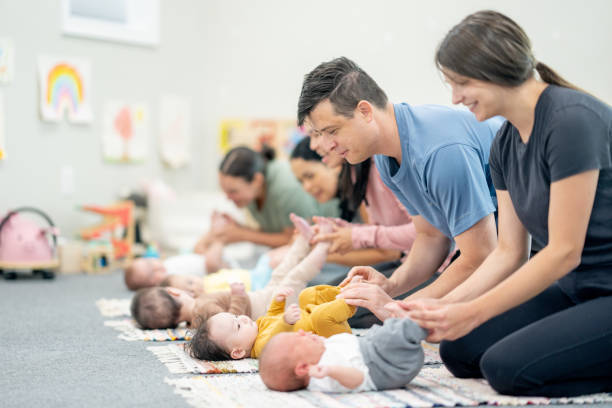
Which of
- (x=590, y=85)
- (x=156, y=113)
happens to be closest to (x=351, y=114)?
(x=590, y=85)

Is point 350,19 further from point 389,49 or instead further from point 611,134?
point 611,134

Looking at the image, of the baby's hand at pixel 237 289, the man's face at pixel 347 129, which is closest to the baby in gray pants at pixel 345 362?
the man's face at pixel 347 129

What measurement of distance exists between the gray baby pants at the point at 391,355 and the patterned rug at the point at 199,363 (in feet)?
1.04

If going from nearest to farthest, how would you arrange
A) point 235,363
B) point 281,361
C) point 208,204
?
1. point 281,361
2. point 235,363
3. point 208,204

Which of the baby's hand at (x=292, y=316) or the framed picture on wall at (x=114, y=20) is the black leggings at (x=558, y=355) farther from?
the framed picture on wall at (x=114, y=20)

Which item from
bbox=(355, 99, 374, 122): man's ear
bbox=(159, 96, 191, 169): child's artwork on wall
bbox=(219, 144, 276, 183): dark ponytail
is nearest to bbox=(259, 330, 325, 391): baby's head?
bbox=(355, 99, 374, 122): man's ear

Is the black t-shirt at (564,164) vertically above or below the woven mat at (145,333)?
above

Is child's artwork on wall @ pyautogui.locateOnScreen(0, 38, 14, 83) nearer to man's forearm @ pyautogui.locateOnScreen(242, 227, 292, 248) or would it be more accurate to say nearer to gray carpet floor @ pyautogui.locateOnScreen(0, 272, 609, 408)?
gray carpet floor @ pyautogui.locateOnScreen(0, 272, 609, 408)

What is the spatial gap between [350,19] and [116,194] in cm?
182

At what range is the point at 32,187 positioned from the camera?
3855mm

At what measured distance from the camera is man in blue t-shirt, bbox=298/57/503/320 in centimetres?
155

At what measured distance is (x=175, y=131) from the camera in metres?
4.44

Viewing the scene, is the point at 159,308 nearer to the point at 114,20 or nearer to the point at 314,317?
the point at 314,317

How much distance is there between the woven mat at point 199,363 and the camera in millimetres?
1660
